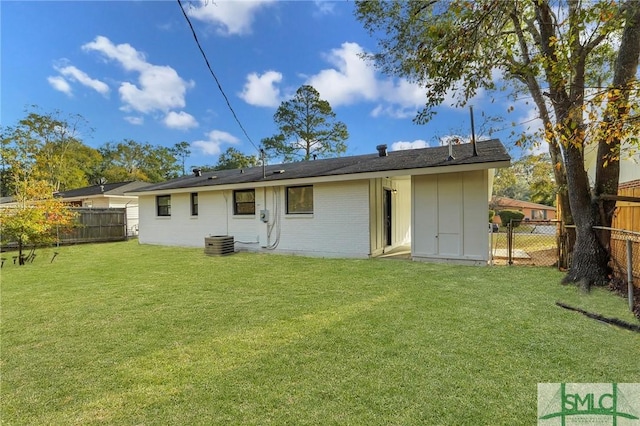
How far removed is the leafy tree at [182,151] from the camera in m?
43.4

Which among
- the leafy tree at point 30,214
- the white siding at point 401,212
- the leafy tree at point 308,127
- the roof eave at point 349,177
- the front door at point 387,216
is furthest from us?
the leafy tree at point 308,127

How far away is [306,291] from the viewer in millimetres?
5543

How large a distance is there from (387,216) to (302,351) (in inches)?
311

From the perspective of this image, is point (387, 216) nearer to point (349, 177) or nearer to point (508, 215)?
point (349, 177)

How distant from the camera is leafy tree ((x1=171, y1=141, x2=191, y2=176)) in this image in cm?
4338

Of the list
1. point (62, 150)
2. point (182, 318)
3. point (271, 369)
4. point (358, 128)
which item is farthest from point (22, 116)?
point (271, 369)

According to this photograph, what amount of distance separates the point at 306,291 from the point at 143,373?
10.1ft

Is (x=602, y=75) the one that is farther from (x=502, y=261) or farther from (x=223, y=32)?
(x=223, y=32)

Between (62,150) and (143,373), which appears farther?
(62,150)

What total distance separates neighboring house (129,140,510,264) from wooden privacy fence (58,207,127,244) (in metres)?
3.25

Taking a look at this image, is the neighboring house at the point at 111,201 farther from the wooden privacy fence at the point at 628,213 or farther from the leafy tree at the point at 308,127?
the wooden privacy fence at the point at 628,213

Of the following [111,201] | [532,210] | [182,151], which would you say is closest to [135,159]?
[182,151]

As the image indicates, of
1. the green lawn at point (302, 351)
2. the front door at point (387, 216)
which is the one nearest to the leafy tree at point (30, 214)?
the green lawn at point (302, 351)

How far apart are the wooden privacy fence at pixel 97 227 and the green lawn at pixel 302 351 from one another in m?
10.4
